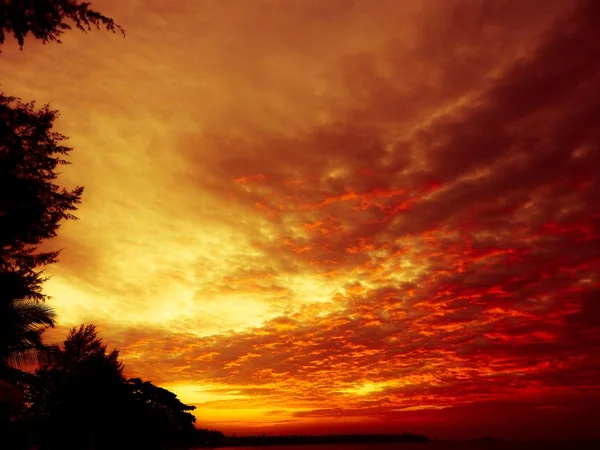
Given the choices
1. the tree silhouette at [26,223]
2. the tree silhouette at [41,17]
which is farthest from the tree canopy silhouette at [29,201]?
the tree silhouette at [41,17]

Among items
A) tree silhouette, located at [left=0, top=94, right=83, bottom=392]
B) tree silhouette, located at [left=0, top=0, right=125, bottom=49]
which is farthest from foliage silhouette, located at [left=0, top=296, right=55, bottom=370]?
tree silhouette, located at [left=0, top=0, right=125, bottom=49]

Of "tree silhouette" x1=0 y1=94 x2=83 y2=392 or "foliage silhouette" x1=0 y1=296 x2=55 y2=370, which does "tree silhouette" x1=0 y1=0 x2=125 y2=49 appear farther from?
"foliage silhouette" x1=0 y1=296 x2=55 y2=370

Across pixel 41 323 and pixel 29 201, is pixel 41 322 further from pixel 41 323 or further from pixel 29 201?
pixel 29 201

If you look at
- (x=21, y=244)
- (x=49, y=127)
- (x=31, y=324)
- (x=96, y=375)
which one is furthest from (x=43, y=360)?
(x=49, y=127)

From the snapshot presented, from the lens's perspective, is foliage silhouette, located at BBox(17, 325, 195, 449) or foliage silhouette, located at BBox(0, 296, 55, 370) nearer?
foliage silhouette, located at BBox(0, 296, 55, 370)

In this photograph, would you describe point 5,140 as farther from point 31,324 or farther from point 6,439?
point 31,324

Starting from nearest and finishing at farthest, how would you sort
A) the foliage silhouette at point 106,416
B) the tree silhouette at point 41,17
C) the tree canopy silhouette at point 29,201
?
the tree silhouette at point 41,17 < the tree canopy silhouette at point 29,201 < the foliage silhouette at point 106,416

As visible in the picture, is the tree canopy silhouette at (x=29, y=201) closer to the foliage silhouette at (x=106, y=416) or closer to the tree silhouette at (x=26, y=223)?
the tree silhouette at (x=26, y=223)

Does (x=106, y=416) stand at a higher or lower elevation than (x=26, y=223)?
lower

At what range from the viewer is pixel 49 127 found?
17.8m

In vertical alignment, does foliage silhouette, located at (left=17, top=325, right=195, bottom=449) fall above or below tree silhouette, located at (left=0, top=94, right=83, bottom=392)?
below

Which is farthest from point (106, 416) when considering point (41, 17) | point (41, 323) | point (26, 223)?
point (41, 17)

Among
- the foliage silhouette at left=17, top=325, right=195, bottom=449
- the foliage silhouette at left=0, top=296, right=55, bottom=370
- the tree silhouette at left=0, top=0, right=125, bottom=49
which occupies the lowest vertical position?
the foliage silhouette at left=17, top=325, right=195, bottom=449

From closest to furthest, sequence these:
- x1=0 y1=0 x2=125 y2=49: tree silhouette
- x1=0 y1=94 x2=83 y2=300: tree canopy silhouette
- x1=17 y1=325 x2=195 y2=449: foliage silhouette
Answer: x1=0 y1=0 x2=125 y2=49: tree silhouette, x1=0 y1=94 x2=83 y2=300: tree canopy silhouette, x1=17 y1=325 x2=195 y2=449: foliage silhouette
